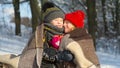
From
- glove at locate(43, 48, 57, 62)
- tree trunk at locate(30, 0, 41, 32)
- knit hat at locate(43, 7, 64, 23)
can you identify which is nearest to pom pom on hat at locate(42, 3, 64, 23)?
knit hat at locate(43, 7, 64, 23)

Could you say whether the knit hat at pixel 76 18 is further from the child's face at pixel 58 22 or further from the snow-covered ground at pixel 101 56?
the snow-covered ground at pixel 101 56

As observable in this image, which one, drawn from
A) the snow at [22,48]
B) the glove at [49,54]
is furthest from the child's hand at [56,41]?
the snow at [22,48]

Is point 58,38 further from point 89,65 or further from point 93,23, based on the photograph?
point 93,23

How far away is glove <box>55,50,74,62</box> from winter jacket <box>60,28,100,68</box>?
0.21ft

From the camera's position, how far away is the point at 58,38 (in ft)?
13.6

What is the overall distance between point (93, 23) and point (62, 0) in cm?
2349

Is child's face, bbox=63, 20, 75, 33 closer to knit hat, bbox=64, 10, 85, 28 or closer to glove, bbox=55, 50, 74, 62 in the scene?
knit hat, bbox=64, 10, 85, 28

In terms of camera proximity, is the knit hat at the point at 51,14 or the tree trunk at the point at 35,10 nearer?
the knit hat at the point at 51,14

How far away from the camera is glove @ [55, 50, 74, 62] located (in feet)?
12.6

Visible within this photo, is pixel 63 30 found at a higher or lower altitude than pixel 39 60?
higher

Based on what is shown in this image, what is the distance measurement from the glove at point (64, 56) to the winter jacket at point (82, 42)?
0.07 meters

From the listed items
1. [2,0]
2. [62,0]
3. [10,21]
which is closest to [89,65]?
[2,0]

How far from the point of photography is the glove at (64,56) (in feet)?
12.6

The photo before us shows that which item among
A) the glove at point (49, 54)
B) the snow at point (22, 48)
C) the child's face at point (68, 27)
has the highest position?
the child's face at point (68, 27)
